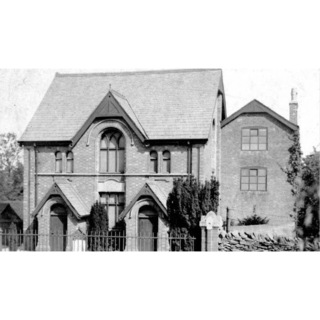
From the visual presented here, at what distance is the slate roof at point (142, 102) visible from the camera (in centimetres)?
1623

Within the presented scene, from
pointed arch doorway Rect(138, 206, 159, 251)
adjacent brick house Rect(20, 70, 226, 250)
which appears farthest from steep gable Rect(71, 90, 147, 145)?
pointed arch doorway Rect(138, 206, 159, 251)

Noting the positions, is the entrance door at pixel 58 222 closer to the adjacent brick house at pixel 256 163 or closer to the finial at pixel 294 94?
the adjacent brick house at pixel 256 163

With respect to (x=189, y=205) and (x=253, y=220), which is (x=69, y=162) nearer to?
(x=189, y=205)

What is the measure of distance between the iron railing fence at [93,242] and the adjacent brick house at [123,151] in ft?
1.43

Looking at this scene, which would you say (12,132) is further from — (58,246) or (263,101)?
(263,101)

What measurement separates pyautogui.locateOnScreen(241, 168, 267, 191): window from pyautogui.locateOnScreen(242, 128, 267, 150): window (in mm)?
769

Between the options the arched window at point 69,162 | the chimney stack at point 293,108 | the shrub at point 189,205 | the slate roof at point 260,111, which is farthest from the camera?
the arched window at point 69,162

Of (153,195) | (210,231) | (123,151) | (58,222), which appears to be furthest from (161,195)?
(58,222)

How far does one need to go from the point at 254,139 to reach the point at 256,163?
3.11ft

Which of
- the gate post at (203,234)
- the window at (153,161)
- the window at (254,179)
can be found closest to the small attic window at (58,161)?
the window at (153,161)

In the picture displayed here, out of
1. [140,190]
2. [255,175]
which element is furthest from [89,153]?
[255,175]

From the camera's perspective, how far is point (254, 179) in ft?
54.6

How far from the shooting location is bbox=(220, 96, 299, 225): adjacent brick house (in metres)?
15.8
